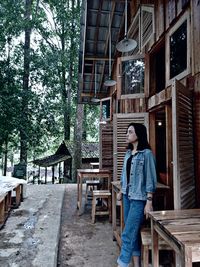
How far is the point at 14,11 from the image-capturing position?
12594 millimetres

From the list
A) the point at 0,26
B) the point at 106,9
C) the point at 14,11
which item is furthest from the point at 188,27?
the point at 14,11

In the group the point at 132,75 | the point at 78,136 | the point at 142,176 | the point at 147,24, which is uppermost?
the point at 147,24

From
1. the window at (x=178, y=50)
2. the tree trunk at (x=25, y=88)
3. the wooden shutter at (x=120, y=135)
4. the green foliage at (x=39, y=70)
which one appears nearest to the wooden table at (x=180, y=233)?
the window at (x=178, y=50)

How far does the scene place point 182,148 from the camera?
2.72 m

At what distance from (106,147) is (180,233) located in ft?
15.4

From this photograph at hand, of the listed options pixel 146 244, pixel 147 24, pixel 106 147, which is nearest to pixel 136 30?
pixel 147 24

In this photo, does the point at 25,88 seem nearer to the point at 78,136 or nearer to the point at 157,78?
the point at 78,136

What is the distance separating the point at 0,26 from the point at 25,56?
1.80m

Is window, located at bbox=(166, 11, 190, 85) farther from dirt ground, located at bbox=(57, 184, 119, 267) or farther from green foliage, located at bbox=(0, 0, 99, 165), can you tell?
green foliage, located at bbox=(0, 0, 99, 165)

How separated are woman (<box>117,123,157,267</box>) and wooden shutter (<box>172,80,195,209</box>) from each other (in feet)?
0.87

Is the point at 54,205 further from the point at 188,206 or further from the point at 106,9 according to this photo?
the point at 106,9

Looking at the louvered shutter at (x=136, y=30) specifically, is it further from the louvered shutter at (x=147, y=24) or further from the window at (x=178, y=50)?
the window at (x=178, y=50)

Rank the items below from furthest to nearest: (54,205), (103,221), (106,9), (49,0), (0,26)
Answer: (49,0) < (0,26) < (106,9) < (54,205) < (103,221)

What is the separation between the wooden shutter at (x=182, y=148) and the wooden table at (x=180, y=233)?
0.25 metres
